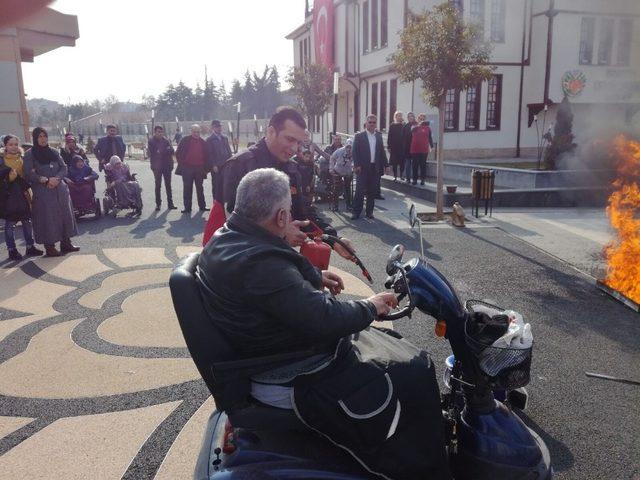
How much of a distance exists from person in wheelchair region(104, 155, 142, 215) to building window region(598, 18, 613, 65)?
67.6 ft

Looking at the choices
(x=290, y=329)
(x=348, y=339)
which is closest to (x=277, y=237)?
(x=290, y=329)

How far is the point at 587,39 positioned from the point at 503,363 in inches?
965

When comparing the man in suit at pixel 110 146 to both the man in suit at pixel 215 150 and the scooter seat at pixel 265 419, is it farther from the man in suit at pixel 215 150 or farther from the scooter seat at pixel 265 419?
the scooter seat at pixel 265 419

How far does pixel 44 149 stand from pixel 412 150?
9758 mm

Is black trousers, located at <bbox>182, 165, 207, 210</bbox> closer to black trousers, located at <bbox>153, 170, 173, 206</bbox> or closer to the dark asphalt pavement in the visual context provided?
black trousers, located at <bbox>153, 170, 173, 206</bbox>

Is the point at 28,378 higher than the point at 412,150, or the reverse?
the point at 412,150

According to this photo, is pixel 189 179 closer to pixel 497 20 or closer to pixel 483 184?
pixel 483 184

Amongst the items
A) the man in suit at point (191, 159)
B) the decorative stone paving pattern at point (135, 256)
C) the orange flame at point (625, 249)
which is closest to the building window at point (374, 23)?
the man in suit at point (191, 159)

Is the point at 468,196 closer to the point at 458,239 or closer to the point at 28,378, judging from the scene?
the point at 458,239

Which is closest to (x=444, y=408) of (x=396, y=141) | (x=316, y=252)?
(x=316, y=252)

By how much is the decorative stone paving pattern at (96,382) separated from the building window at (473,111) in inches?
683

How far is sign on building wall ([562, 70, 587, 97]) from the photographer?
22.1 m

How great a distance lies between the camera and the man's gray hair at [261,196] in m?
2.14

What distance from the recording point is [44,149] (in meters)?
7.68
